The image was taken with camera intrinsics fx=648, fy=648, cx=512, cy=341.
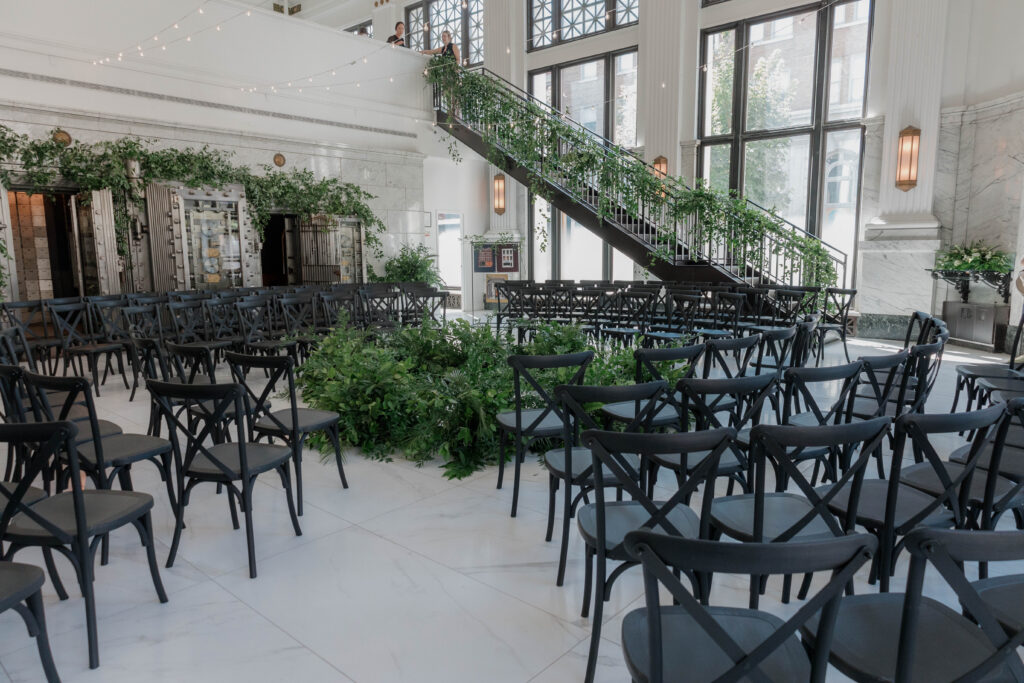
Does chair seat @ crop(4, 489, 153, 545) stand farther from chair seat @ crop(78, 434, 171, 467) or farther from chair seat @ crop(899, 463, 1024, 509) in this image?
chair seat @ crop(899, 463, 1024, 509)

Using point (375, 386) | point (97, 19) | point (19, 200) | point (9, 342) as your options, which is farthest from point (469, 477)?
point (19, 200)

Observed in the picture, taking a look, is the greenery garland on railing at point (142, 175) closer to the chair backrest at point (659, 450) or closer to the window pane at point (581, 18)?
the window pane at point (581, 18)

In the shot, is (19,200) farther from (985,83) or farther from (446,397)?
(985,83)

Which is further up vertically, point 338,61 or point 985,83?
point 338,61

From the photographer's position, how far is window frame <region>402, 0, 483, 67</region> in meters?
14.5

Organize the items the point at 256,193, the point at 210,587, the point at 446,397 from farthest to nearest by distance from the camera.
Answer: the point at 256,193 < the point at 446,397 < the point at 210,587

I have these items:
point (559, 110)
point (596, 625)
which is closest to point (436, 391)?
point (596, 625)

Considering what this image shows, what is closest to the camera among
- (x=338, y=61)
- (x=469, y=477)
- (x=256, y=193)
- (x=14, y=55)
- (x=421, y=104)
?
(x=469, y=477)

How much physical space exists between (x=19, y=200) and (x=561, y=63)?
10305 millimetres

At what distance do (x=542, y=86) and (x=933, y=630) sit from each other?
552 inches

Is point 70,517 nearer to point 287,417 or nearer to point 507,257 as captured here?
point 287,417

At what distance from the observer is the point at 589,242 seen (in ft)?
45.5

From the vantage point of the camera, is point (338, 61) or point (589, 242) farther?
point (589, 242)

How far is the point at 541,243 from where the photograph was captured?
46.4ft
